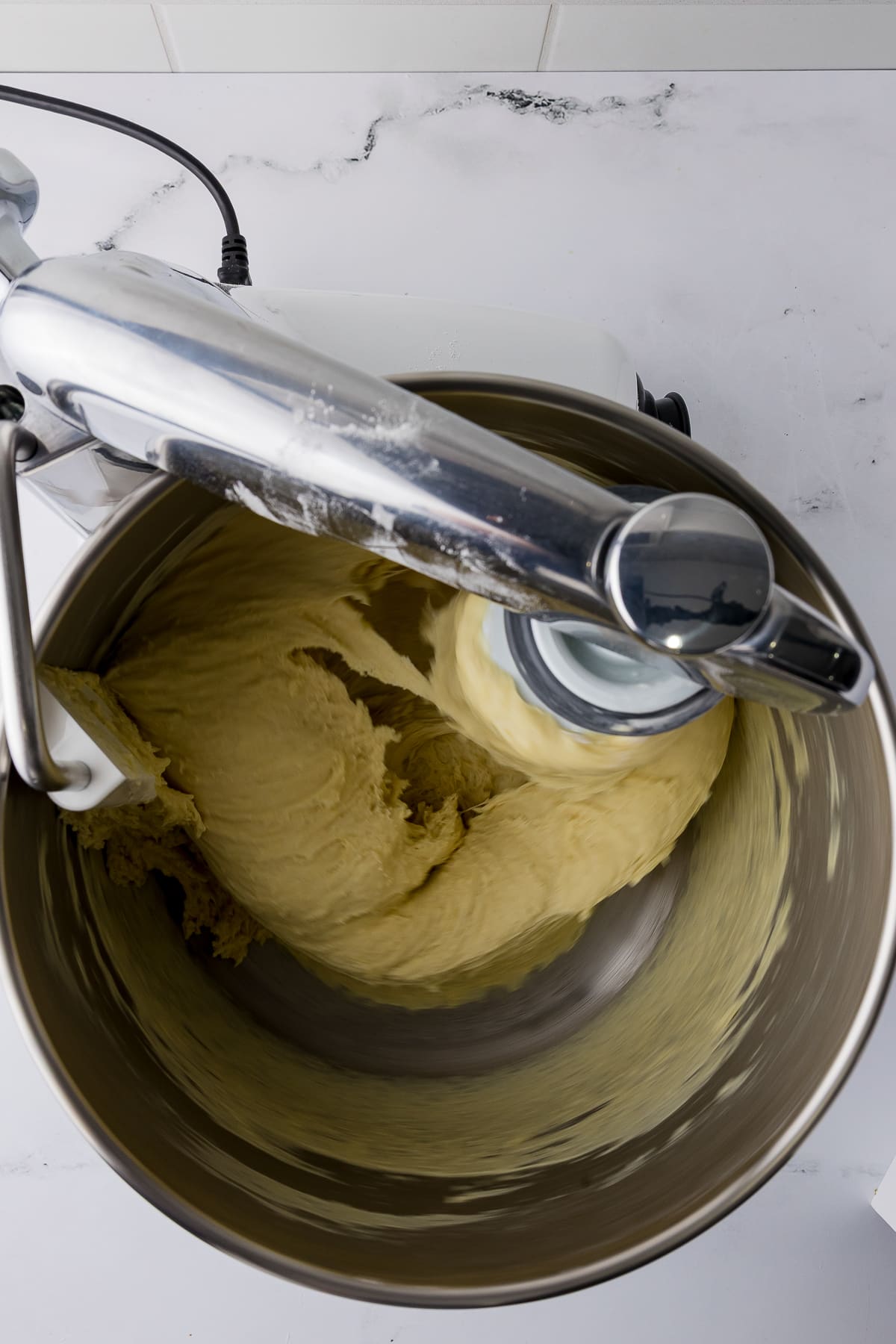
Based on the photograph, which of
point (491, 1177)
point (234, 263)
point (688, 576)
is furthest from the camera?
point (234, 263)

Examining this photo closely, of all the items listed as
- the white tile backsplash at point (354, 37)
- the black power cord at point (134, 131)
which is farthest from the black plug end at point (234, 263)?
the white tile backsplash at point (354, 37)

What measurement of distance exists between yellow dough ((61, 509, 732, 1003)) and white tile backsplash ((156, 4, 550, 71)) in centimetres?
31

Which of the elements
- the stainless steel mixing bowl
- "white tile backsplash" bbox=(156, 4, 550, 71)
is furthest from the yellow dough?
"white tile backsplash" bbox=(156, 4, 550, 71)

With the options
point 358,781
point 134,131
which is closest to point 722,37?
point 134,131

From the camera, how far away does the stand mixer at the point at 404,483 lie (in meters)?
0.19

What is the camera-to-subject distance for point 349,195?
49 cm

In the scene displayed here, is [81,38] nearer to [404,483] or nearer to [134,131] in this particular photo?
[134,131]

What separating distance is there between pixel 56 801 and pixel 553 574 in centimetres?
15

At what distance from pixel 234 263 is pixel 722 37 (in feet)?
0.94

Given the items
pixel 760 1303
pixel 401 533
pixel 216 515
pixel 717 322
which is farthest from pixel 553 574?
pixel 760 1303

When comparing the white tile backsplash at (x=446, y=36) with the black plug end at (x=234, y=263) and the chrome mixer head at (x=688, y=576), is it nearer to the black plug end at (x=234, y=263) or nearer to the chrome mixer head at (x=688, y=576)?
the black plug end at (x=234, y=263)

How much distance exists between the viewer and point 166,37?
1.56 ft

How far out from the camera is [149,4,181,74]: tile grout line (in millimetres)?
461

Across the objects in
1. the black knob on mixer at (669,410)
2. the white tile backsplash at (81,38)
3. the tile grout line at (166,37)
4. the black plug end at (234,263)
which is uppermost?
the tile grout line at (166,37)
